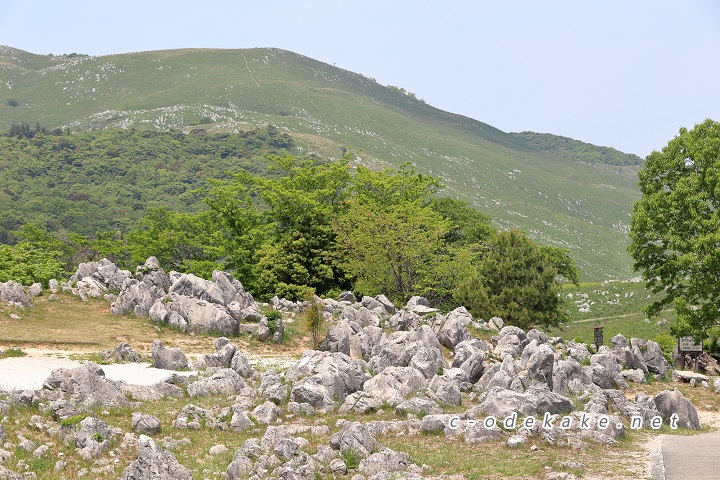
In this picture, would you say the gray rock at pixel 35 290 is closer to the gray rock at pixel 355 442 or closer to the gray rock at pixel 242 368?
the gray rock at pixel 242 368

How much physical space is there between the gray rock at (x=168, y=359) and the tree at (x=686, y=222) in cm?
2461

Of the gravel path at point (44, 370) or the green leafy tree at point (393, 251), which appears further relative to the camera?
the green leafy tree at point (393, 251)

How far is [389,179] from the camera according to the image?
6956 cm

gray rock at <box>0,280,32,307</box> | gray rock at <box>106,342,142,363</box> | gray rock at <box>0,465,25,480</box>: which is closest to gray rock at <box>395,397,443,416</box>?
gray rock at <box>0,465,25,480</box>

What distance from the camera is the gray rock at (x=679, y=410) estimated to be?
23.2m

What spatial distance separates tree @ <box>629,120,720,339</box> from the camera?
126 feet

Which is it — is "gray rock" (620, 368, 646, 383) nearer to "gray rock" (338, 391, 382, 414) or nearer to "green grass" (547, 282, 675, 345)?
"gray rock" (338, 391, 382, 414)

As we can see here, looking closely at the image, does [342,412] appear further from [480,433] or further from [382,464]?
[382,464]

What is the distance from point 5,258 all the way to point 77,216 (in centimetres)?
10106

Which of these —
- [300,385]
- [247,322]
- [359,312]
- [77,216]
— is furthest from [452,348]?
[77,216]

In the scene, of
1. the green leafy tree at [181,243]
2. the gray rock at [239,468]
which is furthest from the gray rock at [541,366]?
the green leafy tree at [181,243]

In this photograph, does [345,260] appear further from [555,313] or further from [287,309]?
[555,313]

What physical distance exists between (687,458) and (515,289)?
32.9 metres

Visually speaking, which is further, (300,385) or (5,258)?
(5,258)
